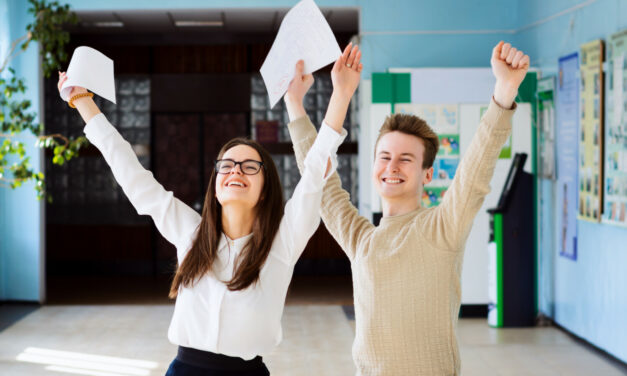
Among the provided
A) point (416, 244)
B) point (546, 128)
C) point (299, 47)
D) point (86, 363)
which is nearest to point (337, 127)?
point (299, 47)

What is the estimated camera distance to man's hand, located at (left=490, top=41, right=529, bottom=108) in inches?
62.1

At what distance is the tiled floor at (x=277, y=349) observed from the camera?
15.8 ft

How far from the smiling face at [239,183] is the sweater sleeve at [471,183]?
452 millimetres

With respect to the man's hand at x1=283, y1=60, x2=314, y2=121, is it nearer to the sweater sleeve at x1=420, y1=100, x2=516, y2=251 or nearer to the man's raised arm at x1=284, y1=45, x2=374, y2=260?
the man's raised arm at x1=284, y1=45, x2=374, y2=260

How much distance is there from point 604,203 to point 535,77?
163 centimetres

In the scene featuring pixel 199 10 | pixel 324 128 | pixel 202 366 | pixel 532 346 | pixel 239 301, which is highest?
pixel 199 10

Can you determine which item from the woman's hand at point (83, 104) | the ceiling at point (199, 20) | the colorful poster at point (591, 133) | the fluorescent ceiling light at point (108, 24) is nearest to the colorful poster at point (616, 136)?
the colorful poster at point (591, 133)

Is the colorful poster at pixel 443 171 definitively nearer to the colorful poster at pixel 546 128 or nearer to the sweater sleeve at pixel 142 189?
the colorful poster at pixel 546 128

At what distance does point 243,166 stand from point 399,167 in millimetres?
407

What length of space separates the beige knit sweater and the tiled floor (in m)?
3.07

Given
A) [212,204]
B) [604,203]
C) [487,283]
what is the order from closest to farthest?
[212,204]
[604,203]
[487,283]

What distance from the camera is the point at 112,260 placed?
31.6 feet

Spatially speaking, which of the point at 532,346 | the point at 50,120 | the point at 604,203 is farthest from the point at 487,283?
the point at 50,120

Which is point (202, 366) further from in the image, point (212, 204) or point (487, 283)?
point (487, 283)
